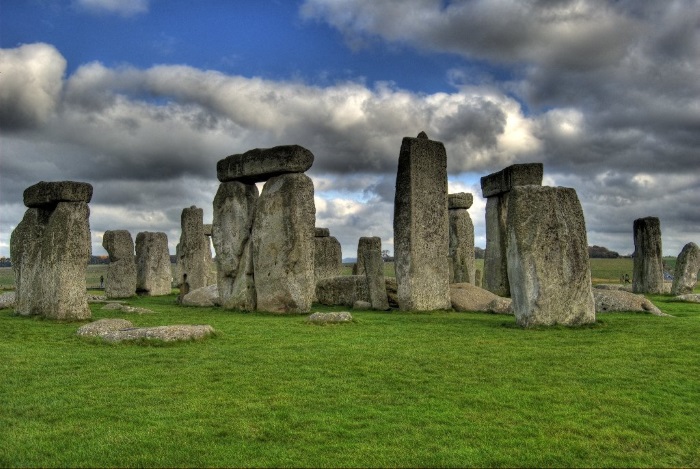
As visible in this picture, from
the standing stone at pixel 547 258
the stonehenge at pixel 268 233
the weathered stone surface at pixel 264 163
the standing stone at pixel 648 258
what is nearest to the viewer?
the standing stone at pixel 547 258

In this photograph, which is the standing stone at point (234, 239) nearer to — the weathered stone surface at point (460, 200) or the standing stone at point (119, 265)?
the standing stone at point (119, 265)

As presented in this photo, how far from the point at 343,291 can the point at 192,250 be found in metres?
8.15

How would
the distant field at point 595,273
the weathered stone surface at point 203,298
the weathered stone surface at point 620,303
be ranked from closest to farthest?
the weathered stone surface at point 620,303 → the weathered stone surface at point 203,298 → the distant field at point 595,273

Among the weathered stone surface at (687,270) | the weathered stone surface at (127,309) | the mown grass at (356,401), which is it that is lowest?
the mown grass at (356,401)

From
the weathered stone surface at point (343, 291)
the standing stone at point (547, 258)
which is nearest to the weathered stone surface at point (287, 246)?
the weathered stone surface at point (343, 291)

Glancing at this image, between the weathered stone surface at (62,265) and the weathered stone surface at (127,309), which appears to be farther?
the weathered stone surface at (127,309)

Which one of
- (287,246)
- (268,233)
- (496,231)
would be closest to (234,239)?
(268,233)

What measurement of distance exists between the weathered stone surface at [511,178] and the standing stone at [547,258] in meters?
6.58

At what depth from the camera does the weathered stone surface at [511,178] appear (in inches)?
781

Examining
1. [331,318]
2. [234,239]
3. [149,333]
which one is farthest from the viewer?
[234,239]

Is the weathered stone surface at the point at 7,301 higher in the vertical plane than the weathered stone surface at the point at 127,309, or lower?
higher

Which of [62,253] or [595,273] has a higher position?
[62,253]

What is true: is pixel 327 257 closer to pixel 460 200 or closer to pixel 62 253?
pixel 460 200

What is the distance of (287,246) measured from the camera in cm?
1700
